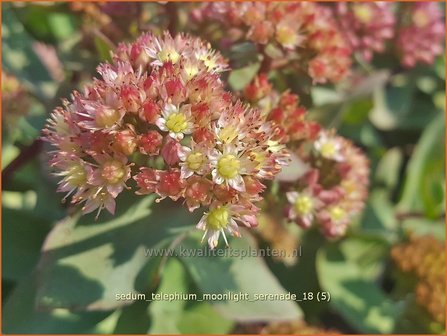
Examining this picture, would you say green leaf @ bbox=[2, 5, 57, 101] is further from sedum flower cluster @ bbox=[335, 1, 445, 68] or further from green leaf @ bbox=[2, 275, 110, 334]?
Answer: sedum flower cluster @ bbox=[335, 1, 445, 68]

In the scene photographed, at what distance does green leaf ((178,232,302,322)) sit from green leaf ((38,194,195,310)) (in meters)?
0.16

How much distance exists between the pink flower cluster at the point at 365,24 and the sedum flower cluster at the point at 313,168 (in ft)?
2.10

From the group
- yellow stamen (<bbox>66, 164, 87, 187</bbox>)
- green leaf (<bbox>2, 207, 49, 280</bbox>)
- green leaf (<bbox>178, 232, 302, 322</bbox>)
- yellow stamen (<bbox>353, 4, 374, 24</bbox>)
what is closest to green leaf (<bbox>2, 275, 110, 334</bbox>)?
green leaf (<bbox>2, 207, 49, 280</bbox>)

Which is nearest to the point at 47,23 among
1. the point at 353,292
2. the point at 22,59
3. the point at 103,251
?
the point at 22,59

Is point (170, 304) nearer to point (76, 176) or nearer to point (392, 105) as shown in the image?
point (76, 176)

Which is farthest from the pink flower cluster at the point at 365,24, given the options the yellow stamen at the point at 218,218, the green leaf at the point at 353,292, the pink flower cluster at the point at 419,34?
the yellow stamen at the point at 218,218

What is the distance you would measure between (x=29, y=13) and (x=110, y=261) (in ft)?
3.80

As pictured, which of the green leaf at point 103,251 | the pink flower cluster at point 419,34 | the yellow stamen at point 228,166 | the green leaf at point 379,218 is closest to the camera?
the yellow stamen at point 228,166

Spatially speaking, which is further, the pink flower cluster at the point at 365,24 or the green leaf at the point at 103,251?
the pink flower cluster at the point at 365,24

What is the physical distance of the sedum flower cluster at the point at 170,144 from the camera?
1.30 m

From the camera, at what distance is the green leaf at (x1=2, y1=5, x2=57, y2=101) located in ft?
7.03

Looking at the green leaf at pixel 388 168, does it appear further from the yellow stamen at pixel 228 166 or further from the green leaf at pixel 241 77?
the yellow stamen at pixel 228 166

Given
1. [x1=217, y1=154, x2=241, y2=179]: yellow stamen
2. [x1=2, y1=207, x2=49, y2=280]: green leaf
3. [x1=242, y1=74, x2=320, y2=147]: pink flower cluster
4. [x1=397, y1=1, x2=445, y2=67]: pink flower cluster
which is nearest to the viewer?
[x1=217, y1=154, x2=241, y2=179]: yellow stamen

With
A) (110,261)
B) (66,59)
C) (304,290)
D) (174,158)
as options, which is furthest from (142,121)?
(304,290)
